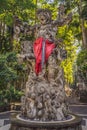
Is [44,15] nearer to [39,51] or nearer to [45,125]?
[39,51]

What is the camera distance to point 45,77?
9.11 metres

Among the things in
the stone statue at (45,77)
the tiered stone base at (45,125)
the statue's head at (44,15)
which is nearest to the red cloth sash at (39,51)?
the stone statue at (45,77)

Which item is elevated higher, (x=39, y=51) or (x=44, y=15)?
(x=44, y=15)

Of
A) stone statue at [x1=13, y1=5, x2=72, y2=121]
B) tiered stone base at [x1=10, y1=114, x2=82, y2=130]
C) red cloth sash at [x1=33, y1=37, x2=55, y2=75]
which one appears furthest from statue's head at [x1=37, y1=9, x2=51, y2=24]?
tiered stone base at [x1=10, y1=114, x2=82, y2=130]

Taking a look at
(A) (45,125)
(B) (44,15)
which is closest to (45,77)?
(A) (45,125)

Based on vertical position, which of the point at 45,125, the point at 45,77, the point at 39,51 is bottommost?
the point at 45,125

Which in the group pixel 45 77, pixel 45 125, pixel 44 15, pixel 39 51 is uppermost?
pixel 44 15

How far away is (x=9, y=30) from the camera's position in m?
25.1

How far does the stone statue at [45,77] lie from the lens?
347 inches

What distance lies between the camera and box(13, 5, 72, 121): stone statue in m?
8.80

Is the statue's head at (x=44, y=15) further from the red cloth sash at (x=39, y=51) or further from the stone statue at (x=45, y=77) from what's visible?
the red cloth sash at (x=39, y=51)

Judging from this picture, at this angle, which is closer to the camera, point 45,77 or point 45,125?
point 45,125

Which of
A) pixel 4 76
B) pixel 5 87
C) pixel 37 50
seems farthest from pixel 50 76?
pixel 5 87

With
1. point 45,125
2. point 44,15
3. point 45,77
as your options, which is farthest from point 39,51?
point 45,125
